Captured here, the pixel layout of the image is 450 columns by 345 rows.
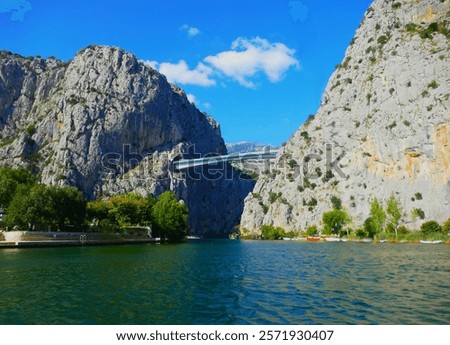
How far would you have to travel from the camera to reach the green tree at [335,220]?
11981 cm

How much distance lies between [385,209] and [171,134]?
285 ft

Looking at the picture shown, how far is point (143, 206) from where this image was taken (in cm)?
10425

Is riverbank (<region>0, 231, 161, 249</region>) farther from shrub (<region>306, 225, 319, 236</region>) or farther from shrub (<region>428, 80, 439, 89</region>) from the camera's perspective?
shrub (<region>428, 80, 439, 89</region>)

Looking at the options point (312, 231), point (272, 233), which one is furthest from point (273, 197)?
point (312, 231)

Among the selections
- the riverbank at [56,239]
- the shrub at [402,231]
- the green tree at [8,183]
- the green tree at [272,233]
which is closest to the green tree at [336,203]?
the green tree at [272,233]

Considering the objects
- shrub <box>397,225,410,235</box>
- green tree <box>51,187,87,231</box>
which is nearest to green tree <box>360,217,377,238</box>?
shrub <box>397,225,410,235</box>

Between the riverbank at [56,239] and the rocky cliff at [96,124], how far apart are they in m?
53.6

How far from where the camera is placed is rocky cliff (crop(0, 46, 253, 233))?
465 ft

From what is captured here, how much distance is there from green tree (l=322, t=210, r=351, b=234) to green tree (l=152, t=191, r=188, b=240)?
133 feet

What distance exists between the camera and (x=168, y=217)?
109m
